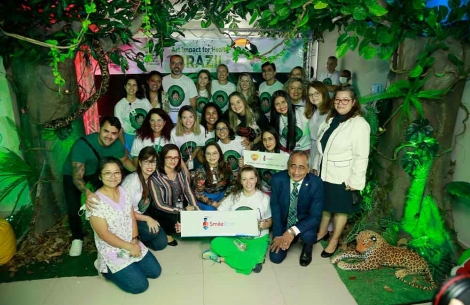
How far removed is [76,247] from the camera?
3.18 metres

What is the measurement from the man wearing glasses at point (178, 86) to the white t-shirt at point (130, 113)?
0.60m

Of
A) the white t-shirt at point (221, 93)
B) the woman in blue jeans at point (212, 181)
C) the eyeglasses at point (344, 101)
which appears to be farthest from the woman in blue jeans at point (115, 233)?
the white t-shirt at point (221, 93)

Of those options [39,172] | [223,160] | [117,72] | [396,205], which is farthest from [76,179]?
[396,205]

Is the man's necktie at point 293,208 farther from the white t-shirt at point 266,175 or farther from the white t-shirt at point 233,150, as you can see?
the white t-shirt at point 233,150

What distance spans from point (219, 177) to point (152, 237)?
90cm

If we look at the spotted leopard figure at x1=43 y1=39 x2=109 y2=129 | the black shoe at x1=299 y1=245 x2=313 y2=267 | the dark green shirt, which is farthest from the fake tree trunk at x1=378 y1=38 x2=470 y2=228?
the spotted leopard figure at x1=43 y1=39 x2=109 y2=129

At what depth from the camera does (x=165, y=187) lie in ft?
10.6

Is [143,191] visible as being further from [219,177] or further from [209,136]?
[209,136]

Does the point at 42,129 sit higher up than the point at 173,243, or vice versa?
the point at 42,129

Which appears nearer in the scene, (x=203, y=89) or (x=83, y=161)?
(x=83, y=161)

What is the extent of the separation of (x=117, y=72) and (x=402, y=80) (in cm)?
405

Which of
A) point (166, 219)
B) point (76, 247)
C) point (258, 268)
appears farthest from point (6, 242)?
point (258, 268)

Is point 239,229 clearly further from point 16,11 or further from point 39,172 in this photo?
point 16,11

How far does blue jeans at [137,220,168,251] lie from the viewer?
3078 millimetres
